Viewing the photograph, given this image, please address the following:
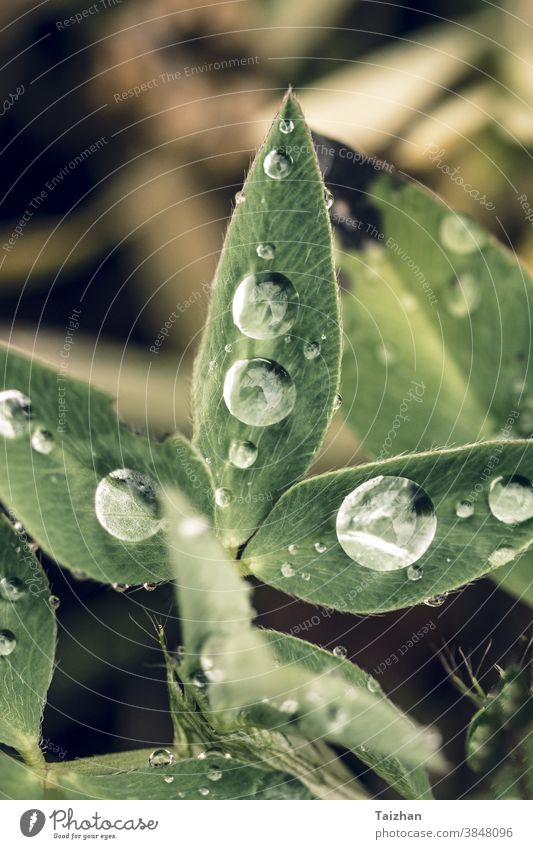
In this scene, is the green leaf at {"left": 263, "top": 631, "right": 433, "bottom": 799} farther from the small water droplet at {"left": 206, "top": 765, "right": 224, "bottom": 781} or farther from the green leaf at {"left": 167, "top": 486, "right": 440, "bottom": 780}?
the small water droplet at {"left": 206, "top": 765, "right": 224, "bottom": 781}

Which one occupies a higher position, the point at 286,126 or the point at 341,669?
the point at 286,126

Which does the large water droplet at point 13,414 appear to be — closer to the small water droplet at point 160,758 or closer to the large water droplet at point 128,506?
the large water droplet at point 128,506

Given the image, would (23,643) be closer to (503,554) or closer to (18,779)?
(18,779)

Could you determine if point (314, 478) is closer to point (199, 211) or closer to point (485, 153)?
point (199, 211)

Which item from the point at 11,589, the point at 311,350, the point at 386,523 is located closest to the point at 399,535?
the point at 386,523

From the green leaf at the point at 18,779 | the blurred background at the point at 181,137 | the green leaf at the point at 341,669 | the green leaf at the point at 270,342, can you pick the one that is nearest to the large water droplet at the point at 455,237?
the blurred background at the point at 181,137

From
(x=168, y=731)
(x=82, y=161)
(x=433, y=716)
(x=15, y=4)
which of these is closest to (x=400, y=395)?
(x=433, y=716)

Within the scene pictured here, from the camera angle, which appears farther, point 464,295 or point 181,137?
point 181,137

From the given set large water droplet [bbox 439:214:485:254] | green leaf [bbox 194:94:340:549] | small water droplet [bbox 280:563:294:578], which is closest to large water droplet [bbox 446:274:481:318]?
large water droplet [bbox 439:214:485:254]
